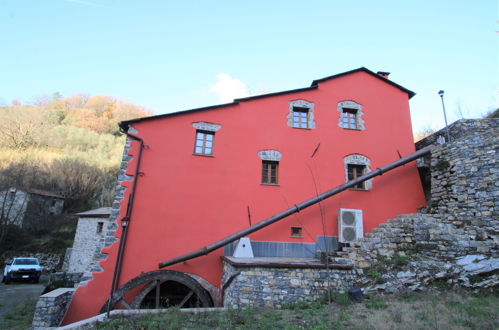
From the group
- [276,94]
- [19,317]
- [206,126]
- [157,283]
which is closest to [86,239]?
[19,317]

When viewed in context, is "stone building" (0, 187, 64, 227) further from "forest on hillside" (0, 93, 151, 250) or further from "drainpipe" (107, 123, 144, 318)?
"drainpipe" (107, 123, 144, 318)

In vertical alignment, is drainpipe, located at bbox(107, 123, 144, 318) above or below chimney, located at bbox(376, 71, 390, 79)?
below

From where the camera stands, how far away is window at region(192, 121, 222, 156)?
9.34 m

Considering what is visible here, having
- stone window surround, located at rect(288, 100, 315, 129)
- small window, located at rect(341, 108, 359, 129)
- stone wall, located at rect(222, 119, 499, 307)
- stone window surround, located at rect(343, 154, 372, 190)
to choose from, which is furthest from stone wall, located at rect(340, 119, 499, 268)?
stone window surround, located at rect(288, 100, 315, 129)

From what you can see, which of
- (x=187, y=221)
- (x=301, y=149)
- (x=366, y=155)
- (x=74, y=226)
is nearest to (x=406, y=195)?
(x=366, y=155)

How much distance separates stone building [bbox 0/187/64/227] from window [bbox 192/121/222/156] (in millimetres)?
18399

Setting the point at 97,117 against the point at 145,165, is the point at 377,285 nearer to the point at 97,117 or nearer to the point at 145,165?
the point at 145,165

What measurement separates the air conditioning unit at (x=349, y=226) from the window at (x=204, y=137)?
495 cm

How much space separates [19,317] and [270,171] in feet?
29.5

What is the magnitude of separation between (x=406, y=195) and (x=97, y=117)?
139 feet

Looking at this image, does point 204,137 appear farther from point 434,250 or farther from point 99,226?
point 99,226

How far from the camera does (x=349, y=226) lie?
8.62 metres

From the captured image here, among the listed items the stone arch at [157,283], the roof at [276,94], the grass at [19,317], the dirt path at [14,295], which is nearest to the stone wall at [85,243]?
the dirt path at [14,295]

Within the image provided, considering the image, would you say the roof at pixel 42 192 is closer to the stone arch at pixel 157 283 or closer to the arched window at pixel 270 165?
the stone arch at pixel 157 283
